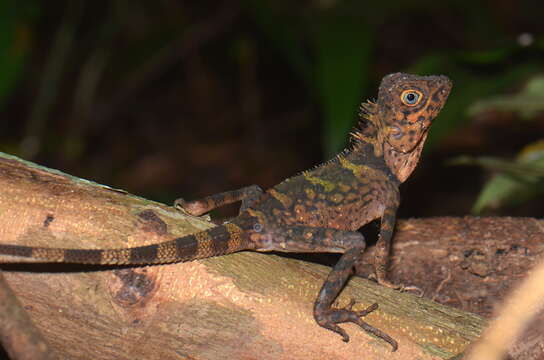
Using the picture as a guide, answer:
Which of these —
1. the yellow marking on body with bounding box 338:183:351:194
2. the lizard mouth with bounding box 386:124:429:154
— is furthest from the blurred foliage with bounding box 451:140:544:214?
the yellow marking on body with bounding box 338:183:351:194

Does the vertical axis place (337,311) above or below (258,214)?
below

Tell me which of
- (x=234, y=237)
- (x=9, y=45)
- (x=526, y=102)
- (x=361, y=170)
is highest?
(x=526, y=102)

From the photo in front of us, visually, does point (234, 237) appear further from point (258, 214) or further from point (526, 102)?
point (526, 102)

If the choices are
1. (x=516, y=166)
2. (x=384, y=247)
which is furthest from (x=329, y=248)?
(x=516, y=166)

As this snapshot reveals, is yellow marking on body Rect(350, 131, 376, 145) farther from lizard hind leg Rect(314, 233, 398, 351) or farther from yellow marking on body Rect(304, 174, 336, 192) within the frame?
lizard hind leg Rect(314, 233, 398, 351)

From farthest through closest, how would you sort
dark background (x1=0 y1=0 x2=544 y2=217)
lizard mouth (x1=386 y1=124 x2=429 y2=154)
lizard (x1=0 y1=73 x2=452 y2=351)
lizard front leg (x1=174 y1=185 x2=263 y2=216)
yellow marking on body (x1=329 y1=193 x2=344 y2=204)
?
dark background (x1=0 y1=0 x2=544 y2=217) < lizard mouth (x1=386 y1=124 x2=429 y2=154) < yellow marking on body (x1=329 y1=193 x2=344 y2=204) < lizard front leg (x1=174 y1=185 x2=263 y2=216) < lizard (x1=0 y1=73 x2=452 y2=351)

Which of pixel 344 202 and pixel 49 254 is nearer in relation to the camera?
pixel 49 254

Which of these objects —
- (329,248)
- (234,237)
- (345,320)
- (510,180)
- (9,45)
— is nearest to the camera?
(345,320)

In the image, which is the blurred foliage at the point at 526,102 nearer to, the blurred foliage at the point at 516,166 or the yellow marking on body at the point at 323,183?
the blurred foliage at the point at 516,166
